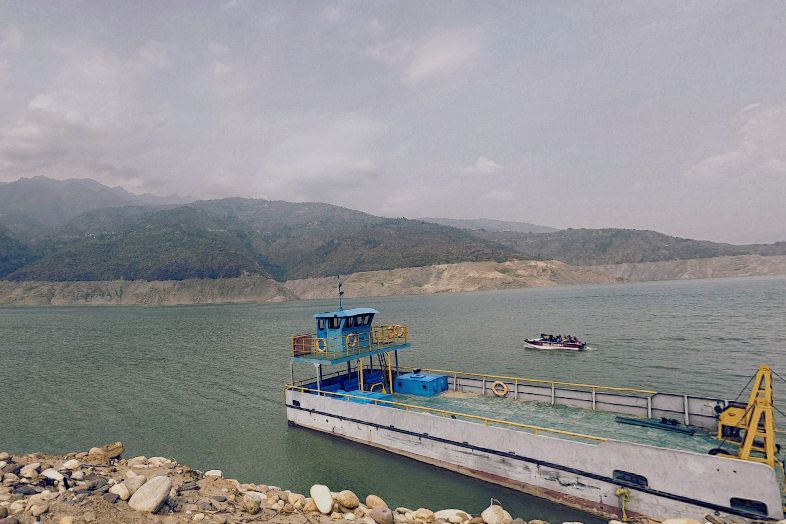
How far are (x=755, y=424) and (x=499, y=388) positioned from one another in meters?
11.3

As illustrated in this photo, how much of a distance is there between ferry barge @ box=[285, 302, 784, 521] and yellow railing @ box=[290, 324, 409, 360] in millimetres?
69

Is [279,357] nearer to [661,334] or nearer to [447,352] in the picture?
[447,352]

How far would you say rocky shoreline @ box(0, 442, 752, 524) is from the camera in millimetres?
9547

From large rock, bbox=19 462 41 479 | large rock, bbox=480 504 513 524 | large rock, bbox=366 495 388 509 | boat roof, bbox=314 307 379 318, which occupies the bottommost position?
large rock, bbox=366 495 388 509

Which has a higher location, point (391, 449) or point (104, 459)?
point (104, 459)

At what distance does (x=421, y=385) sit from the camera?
23.4m

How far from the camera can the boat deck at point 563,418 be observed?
51.7ft

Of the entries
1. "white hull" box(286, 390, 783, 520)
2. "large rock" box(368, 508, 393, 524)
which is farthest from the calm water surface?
"large rock" box(368, 508, 393, 524)

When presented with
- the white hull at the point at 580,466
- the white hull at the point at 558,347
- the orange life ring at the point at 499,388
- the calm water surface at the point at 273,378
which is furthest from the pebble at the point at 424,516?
the white hull at the point at 558,347

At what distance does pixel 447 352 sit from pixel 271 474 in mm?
30395

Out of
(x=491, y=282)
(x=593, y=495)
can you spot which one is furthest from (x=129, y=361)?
(x=491, y=282)

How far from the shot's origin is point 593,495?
13.4 m

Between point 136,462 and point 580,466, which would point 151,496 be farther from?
point 580,466

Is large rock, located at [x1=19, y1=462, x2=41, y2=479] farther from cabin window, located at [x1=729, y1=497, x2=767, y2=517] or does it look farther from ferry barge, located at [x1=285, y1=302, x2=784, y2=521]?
cabin window, located at [x1=729, y1=497, x2=767, y2=517]
